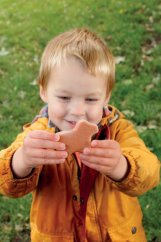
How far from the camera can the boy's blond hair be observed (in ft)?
7.20

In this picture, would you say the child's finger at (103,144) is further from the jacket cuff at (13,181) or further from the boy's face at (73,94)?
the jacket cuff at (13,181)

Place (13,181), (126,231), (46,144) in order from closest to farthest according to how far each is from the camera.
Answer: (46,144) < (13,181) < (126,231)

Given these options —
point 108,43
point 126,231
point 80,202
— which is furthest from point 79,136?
point 108,43

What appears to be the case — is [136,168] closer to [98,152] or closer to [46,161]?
[98,152]

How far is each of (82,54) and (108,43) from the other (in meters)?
3.93

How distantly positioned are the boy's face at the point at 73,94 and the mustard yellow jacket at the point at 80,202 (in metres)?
0.19

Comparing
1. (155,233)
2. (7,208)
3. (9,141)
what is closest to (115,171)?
(155,233)

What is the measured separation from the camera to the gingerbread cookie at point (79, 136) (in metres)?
1.98

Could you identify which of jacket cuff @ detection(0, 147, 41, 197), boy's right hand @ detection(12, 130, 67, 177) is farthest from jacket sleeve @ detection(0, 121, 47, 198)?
boy's right hand @ detection(12, 130, 67, 177)

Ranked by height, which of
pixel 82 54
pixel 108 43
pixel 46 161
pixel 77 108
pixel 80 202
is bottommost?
pixel 108 43

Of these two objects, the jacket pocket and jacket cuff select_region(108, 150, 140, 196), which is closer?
jacket cuff select_region(108, 150, 140, 196)

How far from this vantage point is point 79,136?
2021 millimetres

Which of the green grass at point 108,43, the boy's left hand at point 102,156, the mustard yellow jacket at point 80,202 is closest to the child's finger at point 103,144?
the boy's left hand at point 102,156

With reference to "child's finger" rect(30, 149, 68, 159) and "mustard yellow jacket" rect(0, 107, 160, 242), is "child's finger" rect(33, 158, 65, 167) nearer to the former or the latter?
"child's finger" rect(30, 149, 68, 159)
